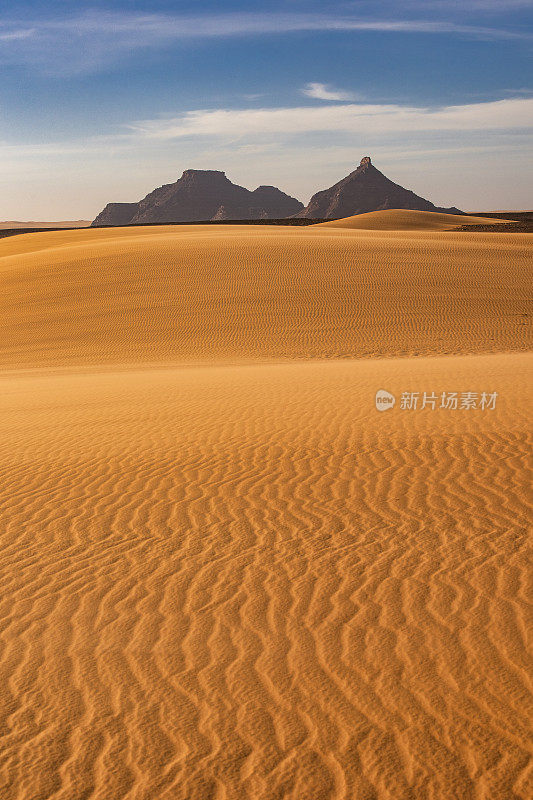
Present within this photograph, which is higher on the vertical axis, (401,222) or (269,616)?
(401,222)

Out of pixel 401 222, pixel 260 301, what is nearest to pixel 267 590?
pixel 260 301

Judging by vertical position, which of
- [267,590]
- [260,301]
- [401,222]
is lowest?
[267,590]

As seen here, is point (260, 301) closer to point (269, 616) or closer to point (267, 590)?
point (267, 590)

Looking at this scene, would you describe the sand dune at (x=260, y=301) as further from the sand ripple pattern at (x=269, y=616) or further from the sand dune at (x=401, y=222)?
the sand dune at (x=401, y=222)

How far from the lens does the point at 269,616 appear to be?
16.4 feet

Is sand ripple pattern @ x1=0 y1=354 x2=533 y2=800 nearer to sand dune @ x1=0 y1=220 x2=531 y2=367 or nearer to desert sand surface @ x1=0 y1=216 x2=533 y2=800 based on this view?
desert sand surface @ x1=0 y1=216 x2=533 y2=800

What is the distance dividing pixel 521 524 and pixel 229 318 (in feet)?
63.3

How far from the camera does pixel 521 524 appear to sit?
644 centimetres

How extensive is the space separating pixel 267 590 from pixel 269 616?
41cm

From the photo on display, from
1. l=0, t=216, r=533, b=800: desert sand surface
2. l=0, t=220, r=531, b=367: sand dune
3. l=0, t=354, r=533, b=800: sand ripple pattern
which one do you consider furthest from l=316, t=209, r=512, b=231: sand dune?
l=0, t=354, r=533, b=800: sand ripple pattern

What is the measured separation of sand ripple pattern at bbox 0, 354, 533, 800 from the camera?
356 cm

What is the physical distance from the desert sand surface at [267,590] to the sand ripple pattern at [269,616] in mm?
16

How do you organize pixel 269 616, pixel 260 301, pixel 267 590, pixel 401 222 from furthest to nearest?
1. pixel 401 222
2. pixel 260 301
3. pixel 267 590
4. pixel 269 616

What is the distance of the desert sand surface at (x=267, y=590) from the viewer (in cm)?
359
